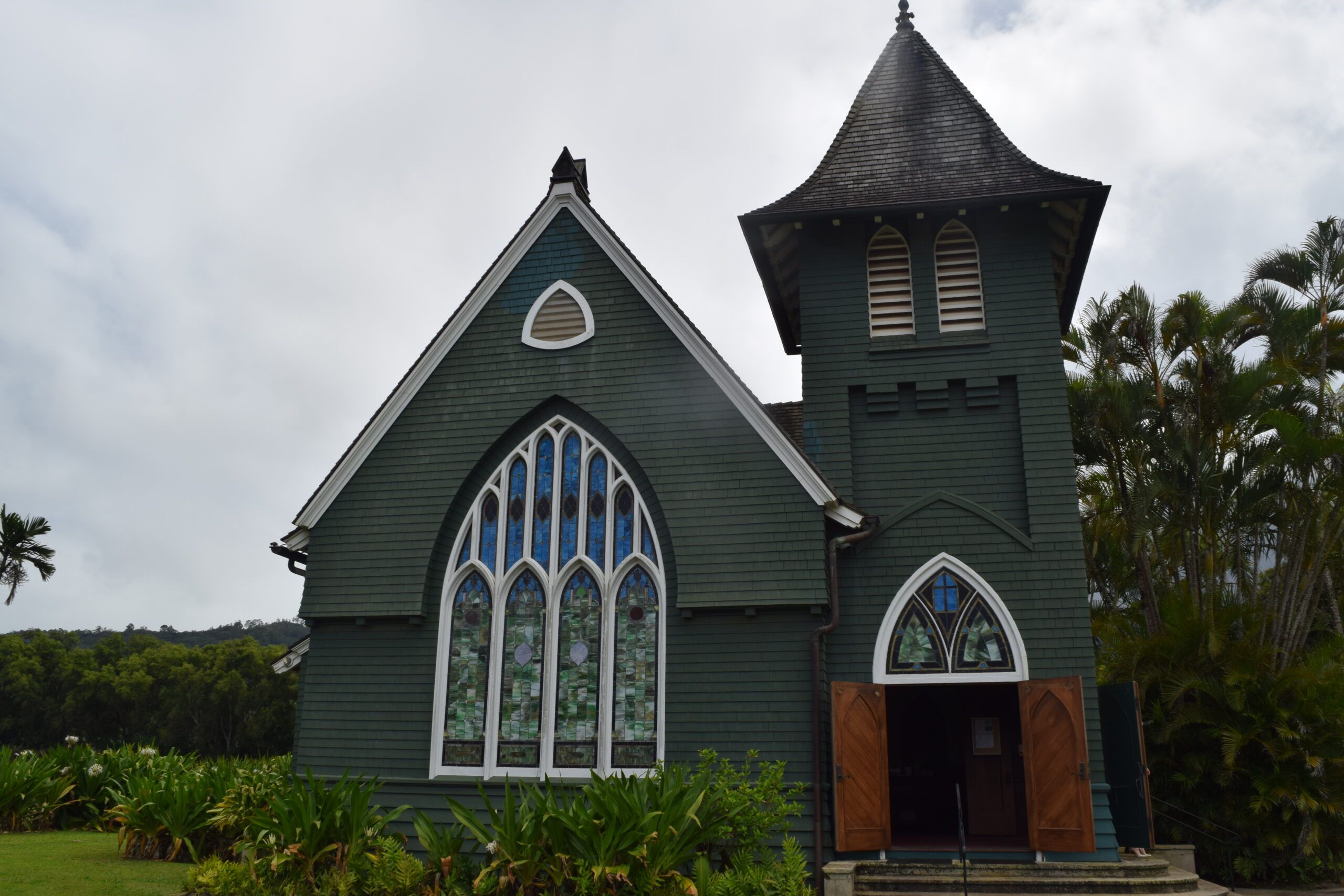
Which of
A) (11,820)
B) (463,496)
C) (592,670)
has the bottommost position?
(11,820)

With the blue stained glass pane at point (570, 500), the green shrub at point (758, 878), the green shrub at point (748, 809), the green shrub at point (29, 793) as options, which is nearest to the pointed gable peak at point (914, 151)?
the blue stained glass pane at point (570, 500)

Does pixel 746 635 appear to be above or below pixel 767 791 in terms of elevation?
above

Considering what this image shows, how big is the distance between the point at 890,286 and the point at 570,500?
5.39 meters

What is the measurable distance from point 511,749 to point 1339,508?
49.1 feet

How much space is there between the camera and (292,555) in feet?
47.1

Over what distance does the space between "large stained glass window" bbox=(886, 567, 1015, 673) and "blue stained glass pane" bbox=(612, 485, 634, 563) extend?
138 inches

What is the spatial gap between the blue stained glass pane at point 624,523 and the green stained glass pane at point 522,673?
3.75ft

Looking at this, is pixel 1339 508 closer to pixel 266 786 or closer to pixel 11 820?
pixel 266 786

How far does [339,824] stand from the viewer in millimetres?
10883

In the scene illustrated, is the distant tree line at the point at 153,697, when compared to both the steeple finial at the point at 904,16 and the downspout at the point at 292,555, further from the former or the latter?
the steeple finial at the point at 904,16

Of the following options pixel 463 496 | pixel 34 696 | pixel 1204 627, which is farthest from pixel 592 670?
pixel 34 696

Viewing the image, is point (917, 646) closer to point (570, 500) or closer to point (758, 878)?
point (758, 878)

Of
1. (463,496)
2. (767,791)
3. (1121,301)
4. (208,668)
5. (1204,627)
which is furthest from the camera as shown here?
(208,668)

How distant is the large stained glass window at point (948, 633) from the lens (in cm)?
1260
